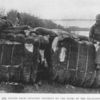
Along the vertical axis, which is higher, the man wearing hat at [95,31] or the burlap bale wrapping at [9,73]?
the man wearing hat at [95,31]

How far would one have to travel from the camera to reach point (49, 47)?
1.67 metres

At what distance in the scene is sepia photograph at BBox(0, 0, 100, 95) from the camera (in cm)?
163

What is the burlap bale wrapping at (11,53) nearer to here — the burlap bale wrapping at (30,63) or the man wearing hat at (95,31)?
the burlap bale wrapping at (30,63)

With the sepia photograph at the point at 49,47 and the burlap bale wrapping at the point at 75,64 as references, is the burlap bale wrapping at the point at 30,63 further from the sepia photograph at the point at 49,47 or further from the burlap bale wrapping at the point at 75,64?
the burlap bale wrapping at the point at 75,64

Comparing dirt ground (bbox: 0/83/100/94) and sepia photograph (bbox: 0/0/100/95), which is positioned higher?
sepia photograph (bbox: 0/0/100/95)

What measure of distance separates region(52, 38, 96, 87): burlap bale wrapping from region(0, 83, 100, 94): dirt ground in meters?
0.04

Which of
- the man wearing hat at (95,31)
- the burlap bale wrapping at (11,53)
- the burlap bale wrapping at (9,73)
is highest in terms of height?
the man wearing hat at (95,31)

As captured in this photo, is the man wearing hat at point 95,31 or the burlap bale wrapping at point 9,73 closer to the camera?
the burlap bale wrapping at point 9,73

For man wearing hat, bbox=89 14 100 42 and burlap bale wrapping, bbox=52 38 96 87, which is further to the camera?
man wearing hat, bbox=89 14 100 42

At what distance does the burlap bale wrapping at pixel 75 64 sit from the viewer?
1.67m

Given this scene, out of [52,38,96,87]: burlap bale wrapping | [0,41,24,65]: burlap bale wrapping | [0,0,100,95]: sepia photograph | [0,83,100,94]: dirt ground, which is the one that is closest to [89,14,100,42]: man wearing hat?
[0,0,100,95]: sepia photograph

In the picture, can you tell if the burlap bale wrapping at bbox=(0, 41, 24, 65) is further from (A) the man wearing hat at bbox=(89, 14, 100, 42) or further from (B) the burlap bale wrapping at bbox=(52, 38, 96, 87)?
(A) the man wearing hat at bbox=(89, 14, 100, 42)

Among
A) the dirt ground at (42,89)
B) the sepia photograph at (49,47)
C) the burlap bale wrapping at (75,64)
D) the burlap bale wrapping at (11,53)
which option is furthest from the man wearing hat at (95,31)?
the burlap bale wrapping at (11,53)

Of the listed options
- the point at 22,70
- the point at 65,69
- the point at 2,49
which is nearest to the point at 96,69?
the point at 65,69
